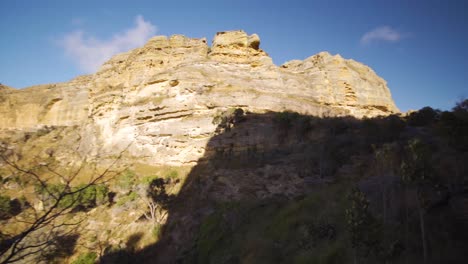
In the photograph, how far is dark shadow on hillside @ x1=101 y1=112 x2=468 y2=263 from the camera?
1240cm

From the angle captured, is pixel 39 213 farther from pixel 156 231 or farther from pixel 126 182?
pixel 126 182

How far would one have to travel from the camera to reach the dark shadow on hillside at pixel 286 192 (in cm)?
1240

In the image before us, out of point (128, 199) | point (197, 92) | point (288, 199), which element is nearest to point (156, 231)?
point (128, 199)

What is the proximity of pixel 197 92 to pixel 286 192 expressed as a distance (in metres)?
20.2

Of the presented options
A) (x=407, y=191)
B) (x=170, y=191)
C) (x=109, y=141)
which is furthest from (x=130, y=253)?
(x=109, y=141)

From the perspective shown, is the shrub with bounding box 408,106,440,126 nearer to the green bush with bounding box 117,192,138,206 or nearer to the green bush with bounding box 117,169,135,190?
the green bush with bounding box 117,192,138,206

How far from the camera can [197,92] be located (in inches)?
1474

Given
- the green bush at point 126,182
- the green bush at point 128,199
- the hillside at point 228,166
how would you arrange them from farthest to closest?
the green bush at point 126,182
the green bush at point 128,199
the hillside at point 228,166

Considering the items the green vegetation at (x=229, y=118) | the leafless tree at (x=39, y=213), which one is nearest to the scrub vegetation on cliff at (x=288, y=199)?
the leafless tree at (x=39, y=213)

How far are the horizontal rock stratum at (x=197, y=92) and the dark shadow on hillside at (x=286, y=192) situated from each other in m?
3.94

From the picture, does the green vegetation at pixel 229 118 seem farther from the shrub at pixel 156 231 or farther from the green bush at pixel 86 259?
the green bush at pixel 86 259

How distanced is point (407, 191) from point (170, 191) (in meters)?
21.9

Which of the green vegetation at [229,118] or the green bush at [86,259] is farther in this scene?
the green vegetation at [229,118]

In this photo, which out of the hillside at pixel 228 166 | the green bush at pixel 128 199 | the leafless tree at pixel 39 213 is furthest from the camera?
the green bush at pixel 128 199
